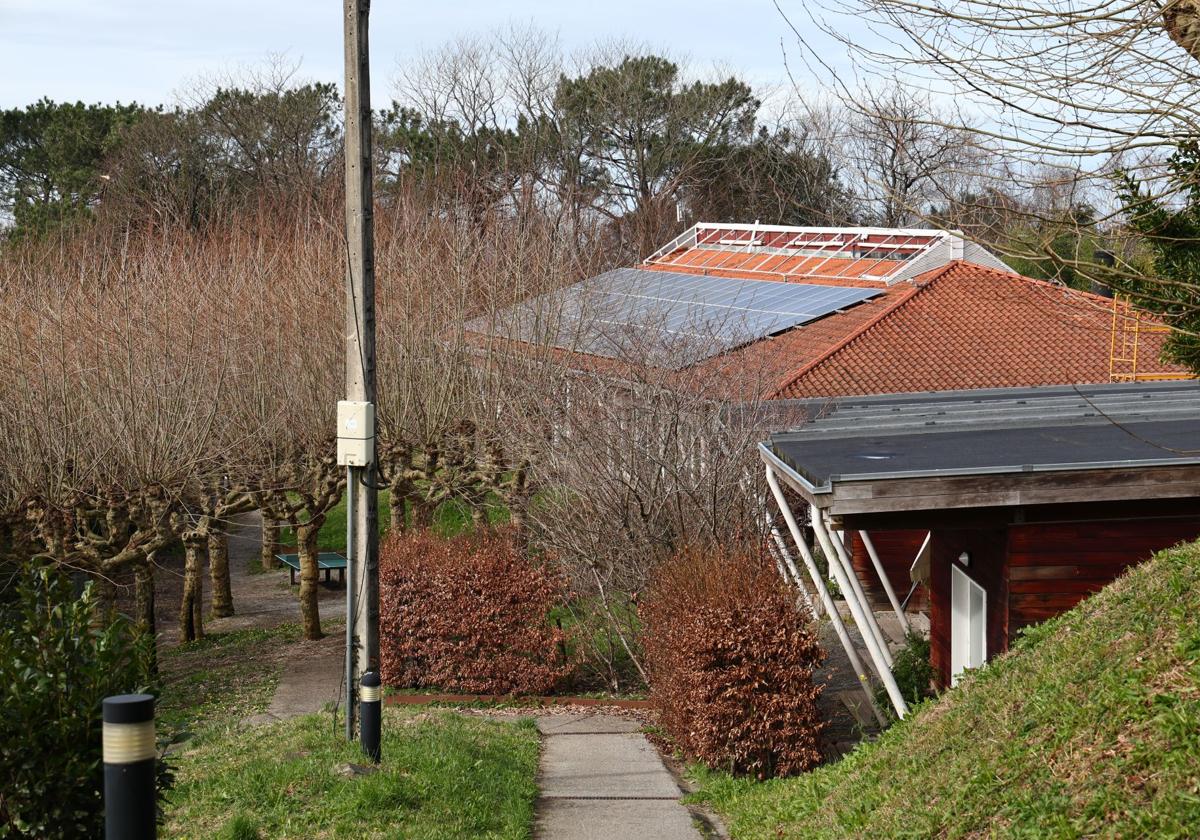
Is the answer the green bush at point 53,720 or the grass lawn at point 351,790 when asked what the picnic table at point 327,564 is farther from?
the green bush at point 53,720

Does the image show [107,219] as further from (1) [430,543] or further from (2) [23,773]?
(2) [23,773]

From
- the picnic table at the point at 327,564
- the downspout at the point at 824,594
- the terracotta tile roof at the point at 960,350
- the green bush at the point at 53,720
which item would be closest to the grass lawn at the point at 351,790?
the green bush at the point at 53,720

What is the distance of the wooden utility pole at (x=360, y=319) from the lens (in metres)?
9.63

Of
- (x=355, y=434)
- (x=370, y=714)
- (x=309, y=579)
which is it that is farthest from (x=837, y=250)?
(x=370, y=714)

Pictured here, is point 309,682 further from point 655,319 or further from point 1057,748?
point 1057,748

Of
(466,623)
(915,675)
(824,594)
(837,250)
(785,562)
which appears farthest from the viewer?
(837,250)

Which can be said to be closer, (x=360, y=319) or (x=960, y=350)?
(x=360, y=319)

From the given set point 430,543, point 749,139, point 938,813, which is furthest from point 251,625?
point 749,139

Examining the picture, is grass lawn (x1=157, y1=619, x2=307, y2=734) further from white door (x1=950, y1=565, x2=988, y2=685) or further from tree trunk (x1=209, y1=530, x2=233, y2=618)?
white door (x1=950, y1=565, x2=988, y2=685)

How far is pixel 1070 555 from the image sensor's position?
1001cm

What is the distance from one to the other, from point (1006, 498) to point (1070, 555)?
1252mm

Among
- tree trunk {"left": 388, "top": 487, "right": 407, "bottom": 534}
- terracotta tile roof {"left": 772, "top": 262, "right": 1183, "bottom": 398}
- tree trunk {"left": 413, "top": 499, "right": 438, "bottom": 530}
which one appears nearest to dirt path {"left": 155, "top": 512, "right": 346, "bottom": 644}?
tree trunk {"left": 388, "top": 487, "right": 407, "bottom": 534}

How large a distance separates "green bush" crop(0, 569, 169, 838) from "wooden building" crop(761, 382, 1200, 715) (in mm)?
4975

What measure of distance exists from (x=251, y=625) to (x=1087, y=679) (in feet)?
62.9
